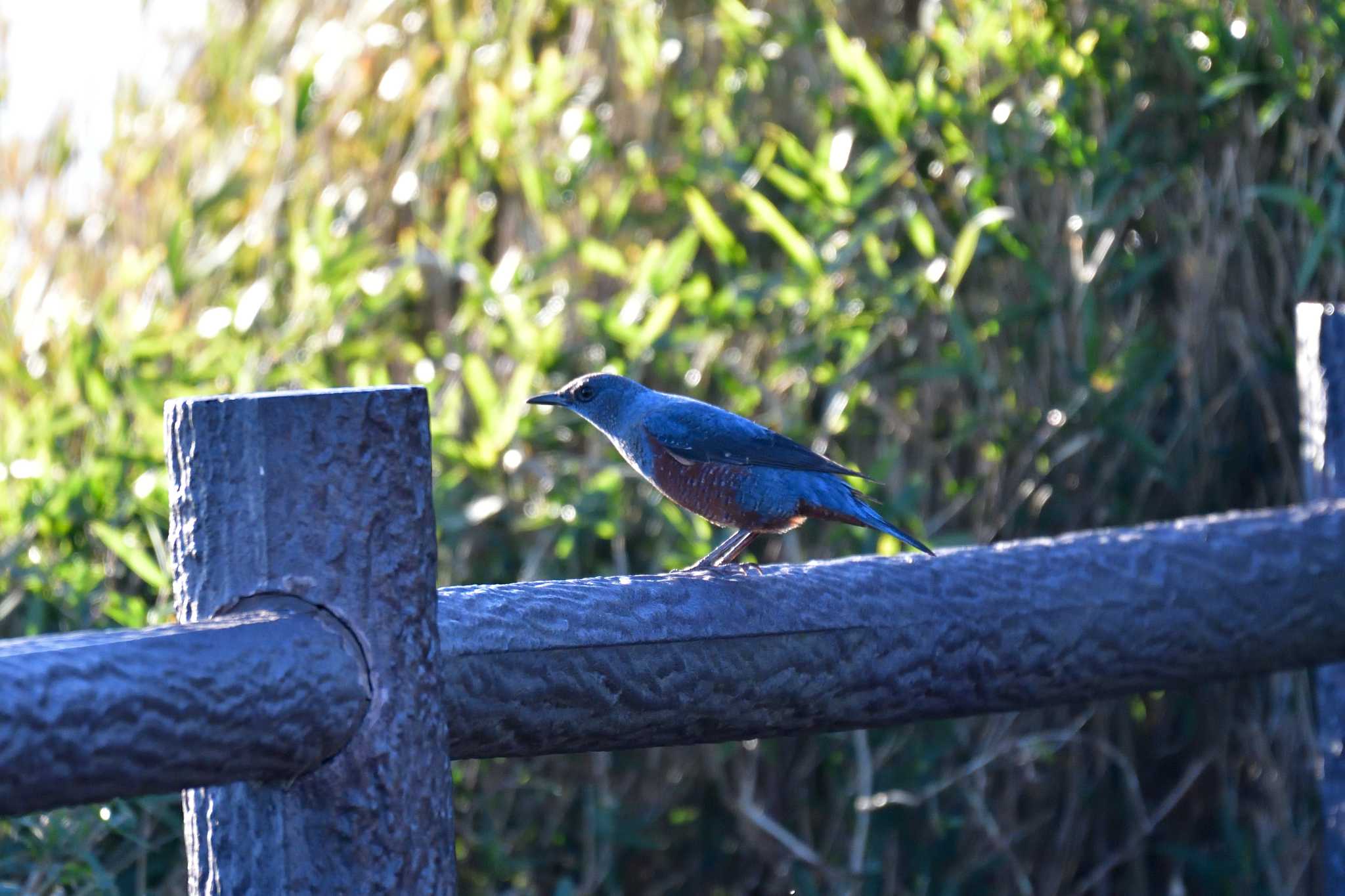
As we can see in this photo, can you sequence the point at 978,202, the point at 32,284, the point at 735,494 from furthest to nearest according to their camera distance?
the point at 32,284
the point at 978,202
the point at 735,494

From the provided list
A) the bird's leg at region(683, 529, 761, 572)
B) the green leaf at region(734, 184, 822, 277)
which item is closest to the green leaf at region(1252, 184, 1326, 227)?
the green leaf at region(734, 184, 822, 277)

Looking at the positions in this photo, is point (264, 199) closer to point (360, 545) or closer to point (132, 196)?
point (132, 196)

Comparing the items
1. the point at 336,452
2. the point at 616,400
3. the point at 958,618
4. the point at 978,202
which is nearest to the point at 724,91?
the point at 978,202

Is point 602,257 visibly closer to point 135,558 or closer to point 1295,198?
point 135,558

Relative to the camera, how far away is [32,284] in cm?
427

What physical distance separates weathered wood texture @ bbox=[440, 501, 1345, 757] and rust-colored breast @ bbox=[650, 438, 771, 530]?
1.71ft

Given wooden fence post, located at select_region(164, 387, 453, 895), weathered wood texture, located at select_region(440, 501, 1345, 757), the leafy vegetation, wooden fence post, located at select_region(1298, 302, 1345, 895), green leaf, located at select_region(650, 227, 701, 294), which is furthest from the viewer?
green leaf, located at select_region(650, 227, 701, 294)

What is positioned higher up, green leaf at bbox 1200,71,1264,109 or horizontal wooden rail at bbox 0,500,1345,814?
green leaf at bbox 1200,71,1264,109

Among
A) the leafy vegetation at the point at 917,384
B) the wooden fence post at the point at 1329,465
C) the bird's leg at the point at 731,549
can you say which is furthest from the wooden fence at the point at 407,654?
the leafy vegetation at the point at 917,384

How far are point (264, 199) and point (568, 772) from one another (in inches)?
77.9

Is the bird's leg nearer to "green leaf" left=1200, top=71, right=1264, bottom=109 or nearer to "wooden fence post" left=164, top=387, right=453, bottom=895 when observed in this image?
"wooden fence post" left=164, top=387, right=453, bottom=895

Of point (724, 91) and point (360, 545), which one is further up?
point (724, 91)

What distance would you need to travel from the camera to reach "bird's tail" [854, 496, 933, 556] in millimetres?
2015

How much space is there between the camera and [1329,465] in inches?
91.5
